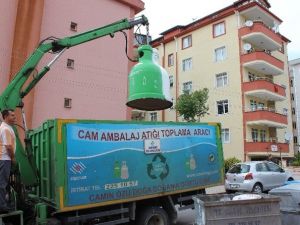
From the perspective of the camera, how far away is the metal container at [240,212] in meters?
6.05

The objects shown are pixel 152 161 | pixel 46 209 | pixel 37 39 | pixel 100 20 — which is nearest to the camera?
pixel 46 209

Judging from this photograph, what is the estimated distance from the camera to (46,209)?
768cm

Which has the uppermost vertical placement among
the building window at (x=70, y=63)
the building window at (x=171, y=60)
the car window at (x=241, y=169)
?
the building window at (x=171, y=60)

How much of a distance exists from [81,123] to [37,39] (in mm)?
11989

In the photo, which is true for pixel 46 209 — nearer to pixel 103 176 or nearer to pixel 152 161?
pixel 103 176

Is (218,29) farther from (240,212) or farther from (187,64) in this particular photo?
(240,212)

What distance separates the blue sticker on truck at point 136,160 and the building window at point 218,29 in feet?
96.8

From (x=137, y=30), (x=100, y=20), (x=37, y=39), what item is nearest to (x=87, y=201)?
(x=137, y=30)

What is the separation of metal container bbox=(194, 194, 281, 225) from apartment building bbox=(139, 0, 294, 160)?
26577mm

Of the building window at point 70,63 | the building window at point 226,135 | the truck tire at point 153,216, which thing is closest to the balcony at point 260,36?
the building window at point 226,135

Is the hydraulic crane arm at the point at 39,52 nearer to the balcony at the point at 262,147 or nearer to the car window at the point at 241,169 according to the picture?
the car window at the point at 241,169

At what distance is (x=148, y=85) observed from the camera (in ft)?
12.5

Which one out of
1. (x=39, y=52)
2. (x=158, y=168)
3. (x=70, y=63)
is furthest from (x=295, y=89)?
(x=39, y=52)

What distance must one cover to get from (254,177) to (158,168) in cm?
963
